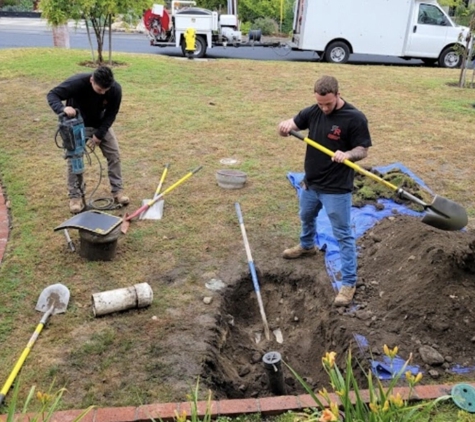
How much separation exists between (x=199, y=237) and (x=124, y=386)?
2.10m

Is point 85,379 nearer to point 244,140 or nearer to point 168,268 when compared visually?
point 168,268

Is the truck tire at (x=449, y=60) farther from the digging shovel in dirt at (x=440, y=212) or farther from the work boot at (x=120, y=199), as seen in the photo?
the digging shovel in dirt at (x=440, y=212)

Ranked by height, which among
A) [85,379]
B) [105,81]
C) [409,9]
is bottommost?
[85,379]

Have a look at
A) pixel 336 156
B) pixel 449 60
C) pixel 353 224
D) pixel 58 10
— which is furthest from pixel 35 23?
pixel 336 156

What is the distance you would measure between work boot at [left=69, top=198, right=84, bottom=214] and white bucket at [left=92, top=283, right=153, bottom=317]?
5.69ft

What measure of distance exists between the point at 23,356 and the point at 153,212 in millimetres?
2390

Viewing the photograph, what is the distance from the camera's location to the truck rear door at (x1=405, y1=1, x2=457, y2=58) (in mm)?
15766

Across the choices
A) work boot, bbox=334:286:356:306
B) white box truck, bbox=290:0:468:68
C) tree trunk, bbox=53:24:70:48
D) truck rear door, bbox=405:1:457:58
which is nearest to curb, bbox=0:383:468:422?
work boot, bbox=334:286:356:306

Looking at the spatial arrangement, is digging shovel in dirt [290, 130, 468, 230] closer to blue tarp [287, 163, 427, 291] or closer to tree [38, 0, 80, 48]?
blue tarp [287, 163, 427, 291]

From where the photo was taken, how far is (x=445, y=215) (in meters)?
3.90

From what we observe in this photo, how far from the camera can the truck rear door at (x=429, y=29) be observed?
51.7ft

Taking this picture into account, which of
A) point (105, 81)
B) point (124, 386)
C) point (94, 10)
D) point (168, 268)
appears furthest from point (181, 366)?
point (94, 10)

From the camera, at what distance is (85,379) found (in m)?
3.22

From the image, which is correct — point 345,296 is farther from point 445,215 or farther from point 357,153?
point 357,153
